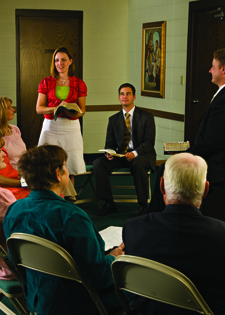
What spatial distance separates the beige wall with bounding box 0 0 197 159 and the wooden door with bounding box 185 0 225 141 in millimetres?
405

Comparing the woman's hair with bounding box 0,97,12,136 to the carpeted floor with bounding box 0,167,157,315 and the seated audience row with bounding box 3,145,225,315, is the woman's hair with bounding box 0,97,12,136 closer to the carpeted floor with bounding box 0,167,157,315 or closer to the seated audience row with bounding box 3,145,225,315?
the carpeted floor with bounding box 0,167,157,315

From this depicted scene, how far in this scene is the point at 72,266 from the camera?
1544mm

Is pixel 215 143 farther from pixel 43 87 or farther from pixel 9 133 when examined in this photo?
pixel 43 87

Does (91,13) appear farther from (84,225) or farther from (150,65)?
(84,225)

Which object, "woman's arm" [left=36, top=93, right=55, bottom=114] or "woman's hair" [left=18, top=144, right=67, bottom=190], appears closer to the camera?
"woman's hair" [left=18, top=144, right=67, bottom=190]

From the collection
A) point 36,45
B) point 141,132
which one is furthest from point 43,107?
point 36,45

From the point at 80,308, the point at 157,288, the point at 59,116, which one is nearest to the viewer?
the point at 157,288

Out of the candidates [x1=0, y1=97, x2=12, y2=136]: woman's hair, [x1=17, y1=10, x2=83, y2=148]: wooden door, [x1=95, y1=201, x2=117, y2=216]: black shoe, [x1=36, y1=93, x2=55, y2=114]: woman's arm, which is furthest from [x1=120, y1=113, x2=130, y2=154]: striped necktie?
[x1=17, y1=10, x2=83, y2=148]: wooden door

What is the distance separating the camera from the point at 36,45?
688 centimetres

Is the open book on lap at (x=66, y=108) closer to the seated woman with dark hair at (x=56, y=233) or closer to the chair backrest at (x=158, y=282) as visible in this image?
the seated woman with dark hair at (x=56, y=233)

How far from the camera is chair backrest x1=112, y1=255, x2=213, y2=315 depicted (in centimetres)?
130

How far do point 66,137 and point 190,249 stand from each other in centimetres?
319

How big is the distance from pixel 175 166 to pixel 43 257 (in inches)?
25.6

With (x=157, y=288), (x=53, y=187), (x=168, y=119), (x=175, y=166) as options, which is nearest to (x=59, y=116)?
(x=168, y=119)
